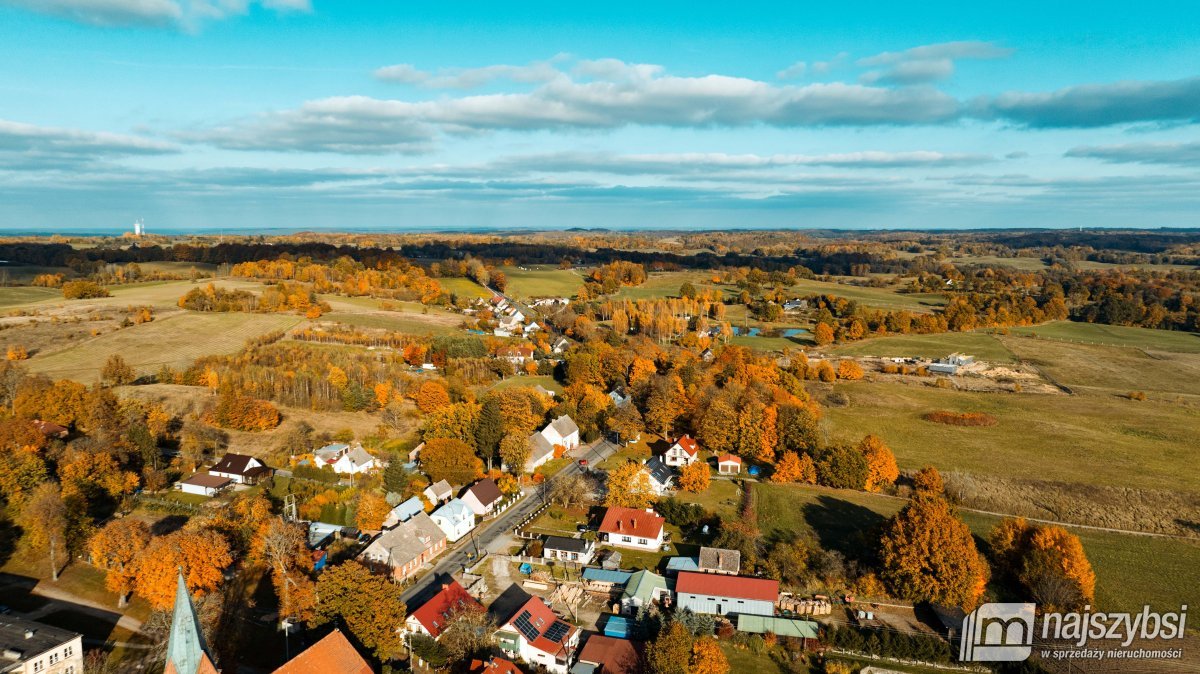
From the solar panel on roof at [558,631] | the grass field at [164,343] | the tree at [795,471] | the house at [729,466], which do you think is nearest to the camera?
the solar panel on roof at [558,631]

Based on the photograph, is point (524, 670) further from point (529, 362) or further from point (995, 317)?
point (995, 317)

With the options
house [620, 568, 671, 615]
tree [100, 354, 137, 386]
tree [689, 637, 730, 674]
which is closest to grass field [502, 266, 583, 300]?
tree [100, 354, 137, 386]

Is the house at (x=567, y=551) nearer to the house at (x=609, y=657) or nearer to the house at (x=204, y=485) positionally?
the house at (x=609, y=657)

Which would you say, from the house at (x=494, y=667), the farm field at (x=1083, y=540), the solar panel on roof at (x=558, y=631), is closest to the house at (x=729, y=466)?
the farm field at (x=1083, y=540)

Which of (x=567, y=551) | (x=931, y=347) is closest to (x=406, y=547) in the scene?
(x=567, y=551)

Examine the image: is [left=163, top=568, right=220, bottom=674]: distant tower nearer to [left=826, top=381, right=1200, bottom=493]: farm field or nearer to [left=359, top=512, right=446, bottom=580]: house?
[left=359, top=512, right=446, bottom=580]: house

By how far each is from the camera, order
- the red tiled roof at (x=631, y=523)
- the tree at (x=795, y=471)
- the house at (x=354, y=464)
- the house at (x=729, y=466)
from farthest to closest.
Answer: the house at (x=729, y=466) < the house at (x=354, y=464) < the tree at (x=795, y=471) < the red tiled roof at (x=631, y=523)
